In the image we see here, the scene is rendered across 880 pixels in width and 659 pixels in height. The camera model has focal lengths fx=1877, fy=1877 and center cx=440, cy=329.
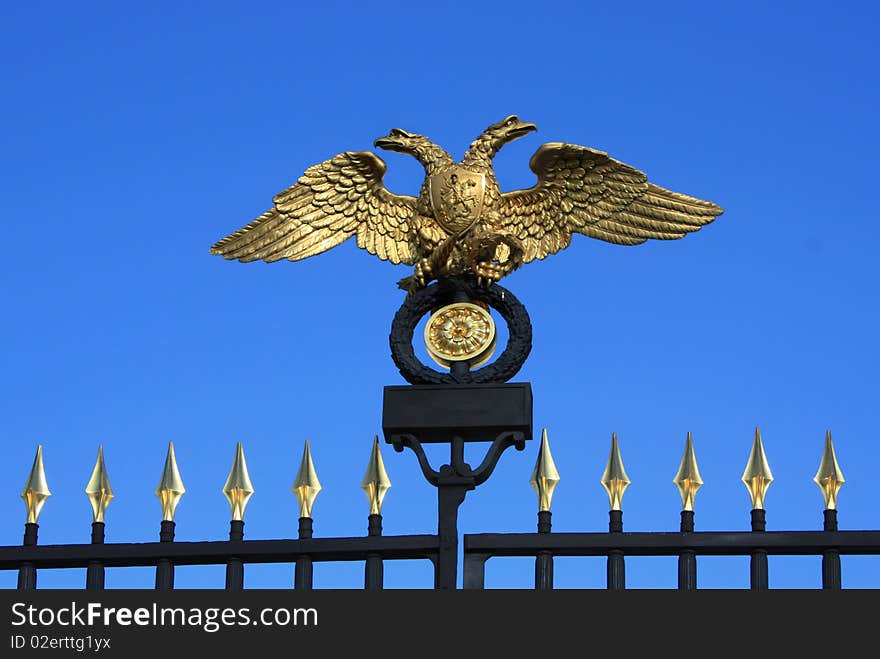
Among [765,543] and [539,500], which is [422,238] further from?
[765,543]

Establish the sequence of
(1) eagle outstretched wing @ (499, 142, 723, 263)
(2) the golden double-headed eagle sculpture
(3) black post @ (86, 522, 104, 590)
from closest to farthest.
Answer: (3) black post @ (86, 522, 104, 590), (2) the golden double-headed eagle sculpture, (1) eagle outstretched wing @ (499, 142, 723, 263)

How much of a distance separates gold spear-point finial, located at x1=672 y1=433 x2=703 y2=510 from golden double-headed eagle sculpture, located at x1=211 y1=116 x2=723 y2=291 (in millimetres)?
1727

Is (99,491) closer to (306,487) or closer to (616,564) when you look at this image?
(306,487)

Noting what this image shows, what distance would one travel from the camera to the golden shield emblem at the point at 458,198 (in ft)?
38.2

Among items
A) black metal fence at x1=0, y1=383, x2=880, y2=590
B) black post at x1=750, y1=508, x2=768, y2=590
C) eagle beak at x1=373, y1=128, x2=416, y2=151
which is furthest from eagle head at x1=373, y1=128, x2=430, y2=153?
black post at x1=750, y1=508, x2=768, y2=590

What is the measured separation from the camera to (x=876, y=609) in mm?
9922

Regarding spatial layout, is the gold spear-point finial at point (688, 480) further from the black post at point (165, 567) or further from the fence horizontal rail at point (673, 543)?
the black post at point (165, 567)

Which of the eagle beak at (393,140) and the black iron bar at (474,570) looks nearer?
the black iron bar at (474,570)

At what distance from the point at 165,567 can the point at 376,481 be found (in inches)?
51.9

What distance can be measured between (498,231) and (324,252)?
1.28 metres

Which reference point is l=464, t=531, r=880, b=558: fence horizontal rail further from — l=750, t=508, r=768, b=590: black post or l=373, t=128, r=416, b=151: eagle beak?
l=373, t=128, r=416, b=151: eagle beak

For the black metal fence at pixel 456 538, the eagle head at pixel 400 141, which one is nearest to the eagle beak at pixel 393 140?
the eagle head at pixel 400 141

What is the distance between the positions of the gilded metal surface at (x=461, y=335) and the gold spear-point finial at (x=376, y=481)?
0.68 m

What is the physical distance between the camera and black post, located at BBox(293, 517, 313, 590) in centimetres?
1070
